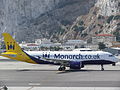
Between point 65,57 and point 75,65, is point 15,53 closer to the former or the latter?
point 65,57

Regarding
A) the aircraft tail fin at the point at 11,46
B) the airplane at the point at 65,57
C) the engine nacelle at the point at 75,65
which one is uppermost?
the aircraft tail fin at the point at 11,46

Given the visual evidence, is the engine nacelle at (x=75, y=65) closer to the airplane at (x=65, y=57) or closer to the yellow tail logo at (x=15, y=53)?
the airplane at (x=65, y=57)

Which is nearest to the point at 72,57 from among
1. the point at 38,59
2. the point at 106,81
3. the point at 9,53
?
the point at 38,59

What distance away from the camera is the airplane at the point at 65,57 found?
200 feet

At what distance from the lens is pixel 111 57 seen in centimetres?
6206

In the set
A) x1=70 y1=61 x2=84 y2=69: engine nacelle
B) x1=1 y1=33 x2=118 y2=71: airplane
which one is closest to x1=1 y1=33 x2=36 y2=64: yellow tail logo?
x1=1 y1=33 x2=118 y2=71: airplane

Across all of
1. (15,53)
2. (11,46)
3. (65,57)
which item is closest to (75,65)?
(65,57)

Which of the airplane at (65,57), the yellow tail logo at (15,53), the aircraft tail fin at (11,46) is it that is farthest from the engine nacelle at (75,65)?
the aircraft tail fin at (11,46)

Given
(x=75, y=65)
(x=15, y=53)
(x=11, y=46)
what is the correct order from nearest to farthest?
(x=75, y=65), (x=15, y=53), (x=11, y=46)

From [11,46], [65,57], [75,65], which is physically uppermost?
[11,46]

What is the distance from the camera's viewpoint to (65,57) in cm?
6247

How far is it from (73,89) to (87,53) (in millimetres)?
25746

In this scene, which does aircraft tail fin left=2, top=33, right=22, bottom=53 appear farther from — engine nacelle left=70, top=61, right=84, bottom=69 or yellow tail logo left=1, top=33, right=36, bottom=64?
engine nacelle left=70, top=61, right=84, bottom=69

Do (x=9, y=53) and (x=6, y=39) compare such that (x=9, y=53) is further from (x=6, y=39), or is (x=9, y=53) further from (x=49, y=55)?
(x=49, y=55)
